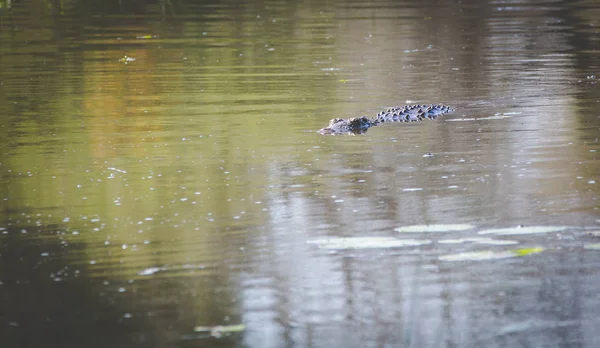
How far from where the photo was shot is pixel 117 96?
53.7ft

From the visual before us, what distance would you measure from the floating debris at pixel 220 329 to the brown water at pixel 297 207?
16 mm

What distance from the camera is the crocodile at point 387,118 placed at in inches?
496

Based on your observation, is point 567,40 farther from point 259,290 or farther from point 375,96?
point 259,290

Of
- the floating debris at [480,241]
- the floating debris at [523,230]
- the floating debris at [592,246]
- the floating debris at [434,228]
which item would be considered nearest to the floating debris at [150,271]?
the floating debris at [434,228]

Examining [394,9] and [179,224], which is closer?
[179,224]

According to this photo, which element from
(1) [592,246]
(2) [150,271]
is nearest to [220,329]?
(2) [150,271]

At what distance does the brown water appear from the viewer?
20.4 ft

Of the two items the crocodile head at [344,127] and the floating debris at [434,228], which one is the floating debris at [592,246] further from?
the crocodile head at [344,127]

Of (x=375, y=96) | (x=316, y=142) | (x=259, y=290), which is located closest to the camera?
(x=259, y=290)

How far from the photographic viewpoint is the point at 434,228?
26.0ft

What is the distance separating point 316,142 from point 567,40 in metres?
13.6

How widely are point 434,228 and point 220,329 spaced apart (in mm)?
2320

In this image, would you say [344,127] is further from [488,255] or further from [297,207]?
[488,255]

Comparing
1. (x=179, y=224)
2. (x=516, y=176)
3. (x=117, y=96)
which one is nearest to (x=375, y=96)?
(x=117, y=96)
